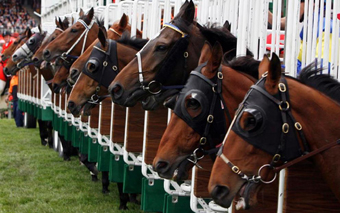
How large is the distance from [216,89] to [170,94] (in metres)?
0.96

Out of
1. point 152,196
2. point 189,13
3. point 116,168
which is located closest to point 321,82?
point 189,13

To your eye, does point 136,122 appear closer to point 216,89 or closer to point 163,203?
point 163,203

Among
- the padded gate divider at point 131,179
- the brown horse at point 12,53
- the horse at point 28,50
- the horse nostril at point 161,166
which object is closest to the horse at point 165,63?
the horse nostril at point 161,166

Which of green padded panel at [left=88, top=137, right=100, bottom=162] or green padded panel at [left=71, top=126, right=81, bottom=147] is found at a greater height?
green padded panel at [left=88, top=137, right=100, bottom=162]

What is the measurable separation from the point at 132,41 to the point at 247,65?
Result: 240 cm

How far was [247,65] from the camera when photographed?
10.6 ft

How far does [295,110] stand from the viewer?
8.95 feet

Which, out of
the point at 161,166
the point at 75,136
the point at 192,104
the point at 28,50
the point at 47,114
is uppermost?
the point at 192,104

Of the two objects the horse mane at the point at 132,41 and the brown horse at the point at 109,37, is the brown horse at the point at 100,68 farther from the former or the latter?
the brown horse at the point at 109,37

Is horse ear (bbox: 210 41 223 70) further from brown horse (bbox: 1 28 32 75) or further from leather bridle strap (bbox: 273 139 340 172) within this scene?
brown horse (bbox: 1 28 32 75)

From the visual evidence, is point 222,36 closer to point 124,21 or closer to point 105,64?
point 105,64

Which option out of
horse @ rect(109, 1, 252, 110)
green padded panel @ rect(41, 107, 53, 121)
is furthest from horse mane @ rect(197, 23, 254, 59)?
green padded panel @ rect(41, 107, 53, 121)

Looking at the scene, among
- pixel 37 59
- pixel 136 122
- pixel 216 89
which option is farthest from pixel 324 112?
pixel 37 59

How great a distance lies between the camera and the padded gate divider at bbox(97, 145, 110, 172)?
21.6 feet
